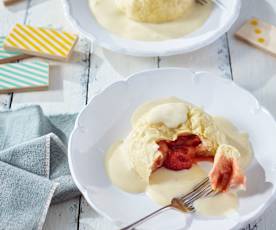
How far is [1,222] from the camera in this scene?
137 centimetres

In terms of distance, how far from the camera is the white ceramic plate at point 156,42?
1.81 meters

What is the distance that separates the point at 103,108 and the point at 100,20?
0.48 meters

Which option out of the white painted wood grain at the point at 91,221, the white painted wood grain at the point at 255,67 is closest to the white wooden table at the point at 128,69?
the white painted wood grain at the point at 255,67

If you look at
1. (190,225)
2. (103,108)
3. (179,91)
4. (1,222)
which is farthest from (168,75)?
(1,222)

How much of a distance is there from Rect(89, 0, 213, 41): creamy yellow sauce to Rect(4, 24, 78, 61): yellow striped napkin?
0.44 feet

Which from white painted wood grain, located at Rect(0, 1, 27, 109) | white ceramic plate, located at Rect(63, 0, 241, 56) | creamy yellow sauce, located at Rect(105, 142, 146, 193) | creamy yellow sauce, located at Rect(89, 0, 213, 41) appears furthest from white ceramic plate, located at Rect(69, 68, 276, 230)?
white painted wood grain, located at Rect(0, 1, 27, 109)

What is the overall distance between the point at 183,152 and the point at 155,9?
0.66 metres

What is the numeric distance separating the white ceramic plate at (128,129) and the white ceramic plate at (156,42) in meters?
0.15

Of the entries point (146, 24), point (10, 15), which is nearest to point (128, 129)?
point (146, 24)

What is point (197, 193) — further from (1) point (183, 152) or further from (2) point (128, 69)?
(2) point (128, 69)

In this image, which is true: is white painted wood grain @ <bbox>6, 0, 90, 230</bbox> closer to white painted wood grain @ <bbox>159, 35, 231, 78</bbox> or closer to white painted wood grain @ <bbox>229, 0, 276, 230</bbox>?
white painted wood grain @ <bbox>159, 35, 231, 78</bbox>

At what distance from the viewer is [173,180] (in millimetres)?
1404

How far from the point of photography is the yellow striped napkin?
6.32 feet

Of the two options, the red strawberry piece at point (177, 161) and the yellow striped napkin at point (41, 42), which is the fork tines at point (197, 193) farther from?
the yellow striped napkin at point (41, 42)
